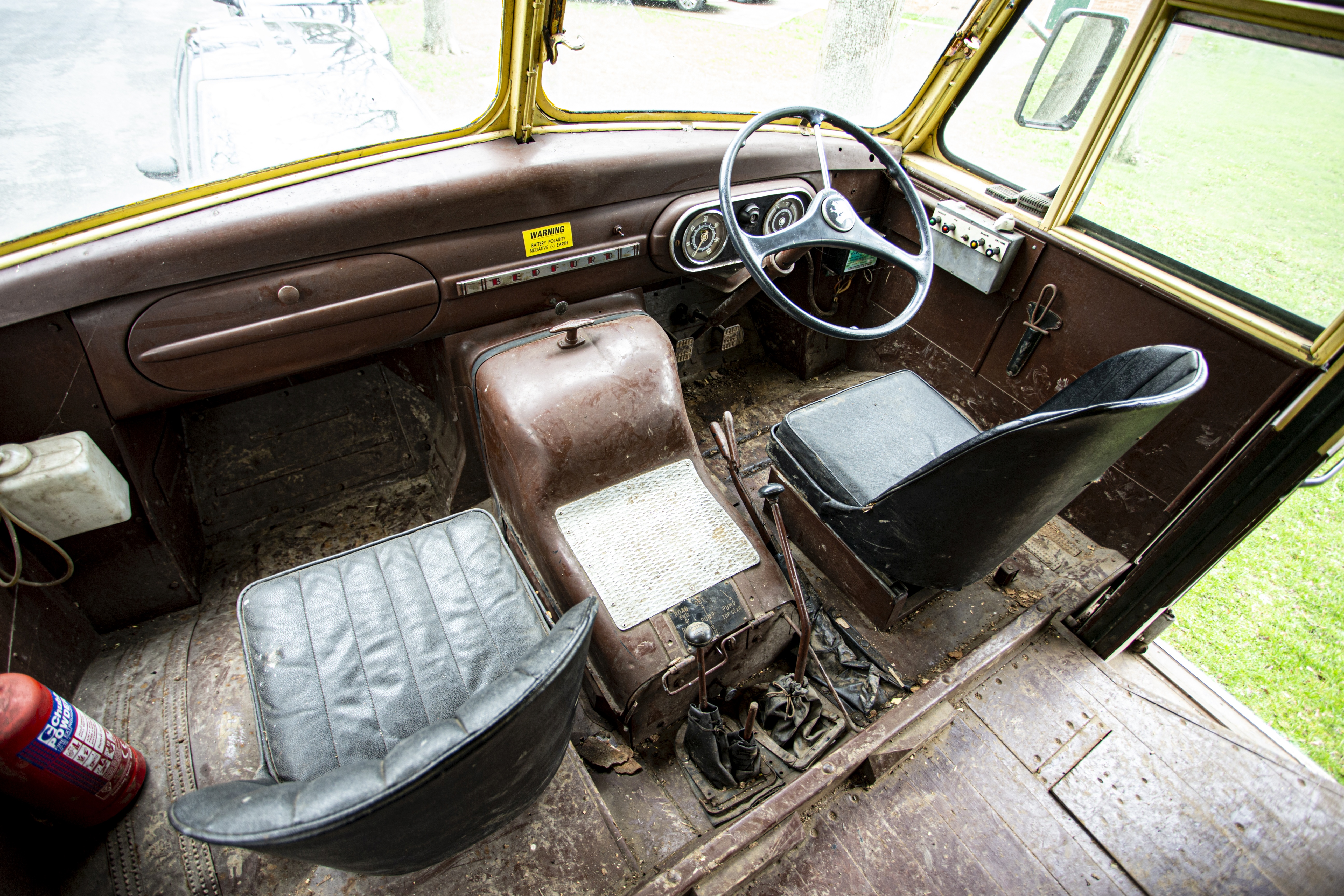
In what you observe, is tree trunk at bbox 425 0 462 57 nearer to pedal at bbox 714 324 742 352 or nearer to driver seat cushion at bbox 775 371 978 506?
driver seat cushion at bbox 775 371 978 506

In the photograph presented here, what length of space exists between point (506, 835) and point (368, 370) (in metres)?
1.67

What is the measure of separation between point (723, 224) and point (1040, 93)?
1113 millimetres

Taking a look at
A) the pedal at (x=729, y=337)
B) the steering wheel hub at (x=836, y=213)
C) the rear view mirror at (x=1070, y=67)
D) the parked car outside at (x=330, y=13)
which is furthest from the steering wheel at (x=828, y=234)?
the pedal at (x=729, y=337)

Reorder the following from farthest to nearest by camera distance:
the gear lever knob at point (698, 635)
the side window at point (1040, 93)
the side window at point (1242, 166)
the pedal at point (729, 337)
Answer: the pedal at point (729, 337) → the side window at point (1040, 93) → the side window at point (1242, 166) → the gear lever knob at point (698, 635)

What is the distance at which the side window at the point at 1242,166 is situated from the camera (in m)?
1.53

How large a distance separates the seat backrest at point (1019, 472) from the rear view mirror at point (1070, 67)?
978 mm

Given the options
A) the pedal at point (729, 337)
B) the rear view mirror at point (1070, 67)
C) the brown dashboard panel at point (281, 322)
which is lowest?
the pedal at point (729, 337)

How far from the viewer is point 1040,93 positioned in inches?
82.4

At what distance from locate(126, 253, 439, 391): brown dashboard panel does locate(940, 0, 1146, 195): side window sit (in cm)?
204

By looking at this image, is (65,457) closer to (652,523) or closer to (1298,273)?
(652,523)

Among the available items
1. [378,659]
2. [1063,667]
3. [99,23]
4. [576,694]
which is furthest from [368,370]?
[1063,667]

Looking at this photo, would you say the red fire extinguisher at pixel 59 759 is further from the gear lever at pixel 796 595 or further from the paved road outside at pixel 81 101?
the gear lever at pixel 796 595

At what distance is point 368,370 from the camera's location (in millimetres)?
2340

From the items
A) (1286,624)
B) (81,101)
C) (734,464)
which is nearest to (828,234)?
(734,464)
